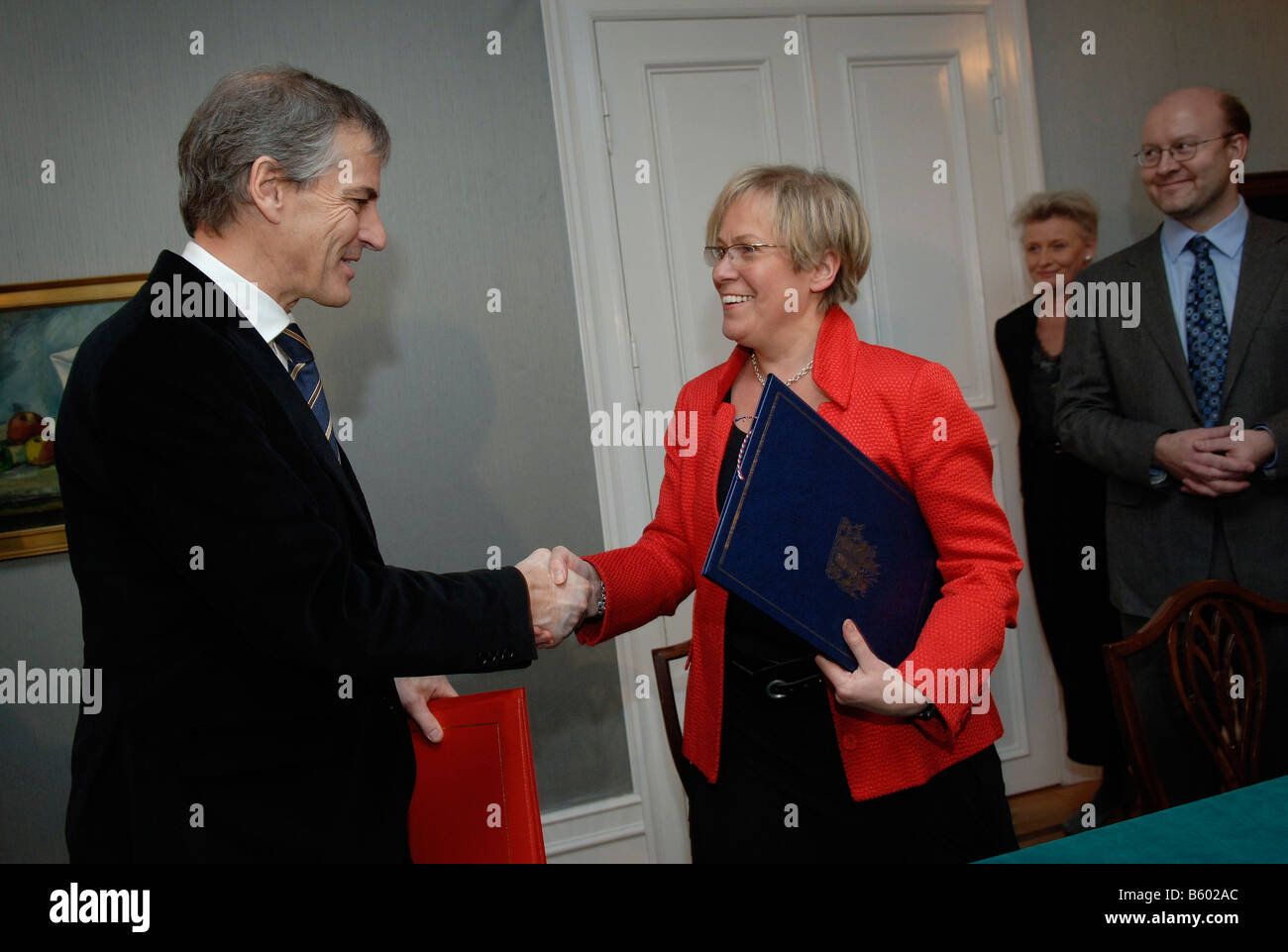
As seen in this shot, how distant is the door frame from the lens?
3045mm

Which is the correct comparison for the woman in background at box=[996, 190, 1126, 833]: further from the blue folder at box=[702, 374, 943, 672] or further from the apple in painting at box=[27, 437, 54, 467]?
the apple in painting at box=[27, 437, 54, 467]

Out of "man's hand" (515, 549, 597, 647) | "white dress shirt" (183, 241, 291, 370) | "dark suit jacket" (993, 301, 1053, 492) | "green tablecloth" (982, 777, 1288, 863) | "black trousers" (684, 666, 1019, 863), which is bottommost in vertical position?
"black trousers" (684, 666, 1019, 863)

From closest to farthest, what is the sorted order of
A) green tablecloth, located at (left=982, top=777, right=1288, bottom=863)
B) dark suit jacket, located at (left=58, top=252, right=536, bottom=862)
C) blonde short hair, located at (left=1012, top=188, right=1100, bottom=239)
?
green tablecloth, located at (left=982, top=777, right=1288, bottom=863) < dark suit jacket, located at (left=58, top=252, right=536, bottom=862) < blonde short hair, located at (left=1012, top=188, right=1100, bottom=239)

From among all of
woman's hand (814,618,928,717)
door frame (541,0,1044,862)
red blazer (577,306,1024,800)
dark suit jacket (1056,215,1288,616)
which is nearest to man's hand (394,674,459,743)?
red blazer (577,306,1024,800)

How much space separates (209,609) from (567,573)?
2.02 feet

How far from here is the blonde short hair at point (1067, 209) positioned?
10.8 ft

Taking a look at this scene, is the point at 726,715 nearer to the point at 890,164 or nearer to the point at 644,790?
the point at 644,790

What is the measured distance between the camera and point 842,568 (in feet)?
5.23

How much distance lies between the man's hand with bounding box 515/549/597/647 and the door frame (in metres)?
1.37

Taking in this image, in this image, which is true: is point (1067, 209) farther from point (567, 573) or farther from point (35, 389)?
point (35, 389)

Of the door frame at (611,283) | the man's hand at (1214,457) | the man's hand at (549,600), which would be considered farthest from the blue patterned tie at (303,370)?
the man's hand at (1214,457)

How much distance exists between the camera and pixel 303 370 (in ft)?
5.15
